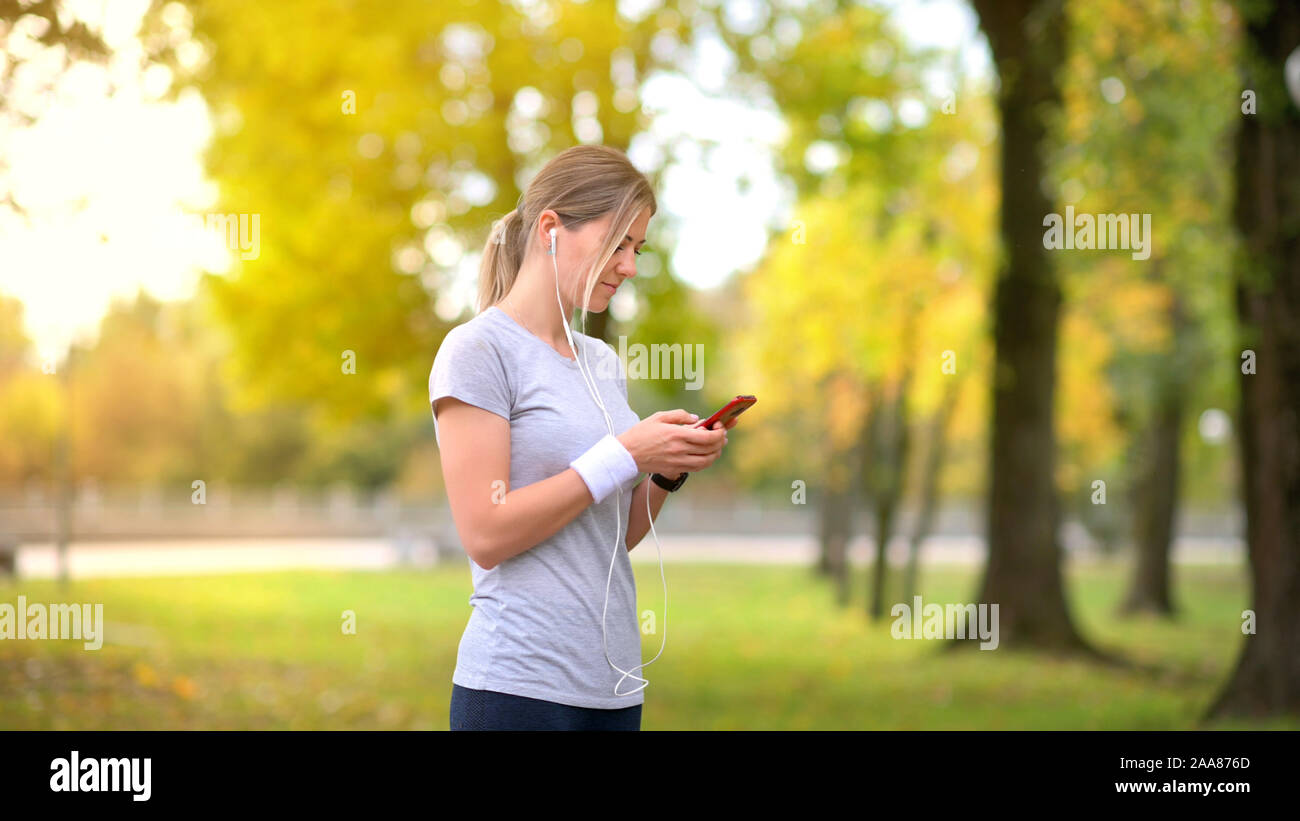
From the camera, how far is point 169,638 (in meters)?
12.8

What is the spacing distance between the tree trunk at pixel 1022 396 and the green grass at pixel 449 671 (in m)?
0.66

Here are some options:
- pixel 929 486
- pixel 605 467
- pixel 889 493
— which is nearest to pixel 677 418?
pixel 605 467

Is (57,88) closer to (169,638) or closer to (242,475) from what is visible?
(169,638)

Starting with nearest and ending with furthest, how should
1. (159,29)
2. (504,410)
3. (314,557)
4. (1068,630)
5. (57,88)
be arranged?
(504,410) < (57,88) < (159,29) < (1068,630) < (314,557)

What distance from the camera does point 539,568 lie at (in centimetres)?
228

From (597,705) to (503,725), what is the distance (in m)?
0.18

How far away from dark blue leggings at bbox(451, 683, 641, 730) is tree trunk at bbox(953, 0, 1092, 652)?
10.4 metres

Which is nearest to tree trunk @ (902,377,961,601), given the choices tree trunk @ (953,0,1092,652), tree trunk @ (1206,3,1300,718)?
tree trunk @ (953,0,1092,652)

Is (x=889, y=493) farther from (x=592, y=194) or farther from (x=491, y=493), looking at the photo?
(x=491, y=493)

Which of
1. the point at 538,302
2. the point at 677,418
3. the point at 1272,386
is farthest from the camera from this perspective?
the point at 1272,386

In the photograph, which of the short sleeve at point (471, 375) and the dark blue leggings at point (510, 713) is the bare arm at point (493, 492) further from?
the dark blue leggings at point (510, 713)

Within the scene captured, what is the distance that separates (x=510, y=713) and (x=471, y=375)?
0.64 m
